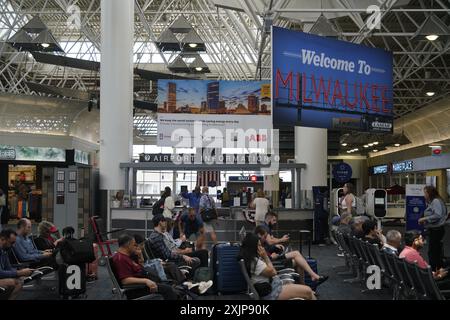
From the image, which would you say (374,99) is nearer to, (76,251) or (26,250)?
(76,251)

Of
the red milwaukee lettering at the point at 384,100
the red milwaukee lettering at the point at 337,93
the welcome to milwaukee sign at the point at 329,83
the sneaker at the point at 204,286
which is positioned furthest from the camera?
the red milwaukee lettering at the point at 384,100

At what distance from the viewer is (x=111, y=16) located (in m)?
19.4

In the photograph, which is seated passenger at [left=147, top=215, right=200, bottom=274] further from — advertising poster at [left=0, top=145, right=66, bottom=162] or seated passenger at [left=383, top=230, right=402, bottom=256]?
advertising poster at [left=0, top=145, right=66, bottom=162]

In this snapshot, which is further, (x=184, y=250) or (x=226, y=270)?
(x=184, y=250)

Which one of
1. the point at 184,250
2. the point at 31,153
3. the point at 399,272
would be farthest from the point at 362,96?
the point at 31,153

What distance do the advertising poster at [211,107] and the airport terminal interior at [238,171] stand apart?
50 mm

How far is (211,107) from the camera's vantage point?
21703 millimetres

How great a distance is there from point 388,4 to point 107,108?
29.2 feet

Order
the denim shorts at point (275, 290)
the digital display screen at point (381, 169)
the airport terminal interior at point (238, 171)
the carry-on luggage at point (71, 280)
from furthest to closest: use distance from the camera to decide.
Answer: the digital display screen at point (381, 169) < the carry-on luggage at point (71, 280) < the airport terminal interior at point (238, 171) < the denim shorts at point (275, 290)

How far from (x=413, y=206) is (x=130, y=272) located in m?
13.9

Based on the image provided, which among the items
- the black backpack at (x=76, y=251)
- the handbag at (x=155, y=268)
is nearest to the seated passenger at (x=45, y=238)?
the black backpack at (x=76, y=251)

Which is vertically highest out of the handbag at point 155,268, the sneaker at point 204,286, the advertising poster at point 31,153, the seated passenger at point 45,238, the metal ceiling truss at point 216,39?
the metal ceiling truss at point 216,39

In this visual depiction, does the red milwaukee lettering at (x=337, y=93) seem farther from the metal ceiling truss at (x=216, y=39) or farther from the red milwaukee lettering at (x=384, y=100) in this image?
the metal ceiling truss at (x=216, y=39)

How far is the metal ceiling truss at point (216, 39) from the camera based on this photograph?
A: 24303mm
